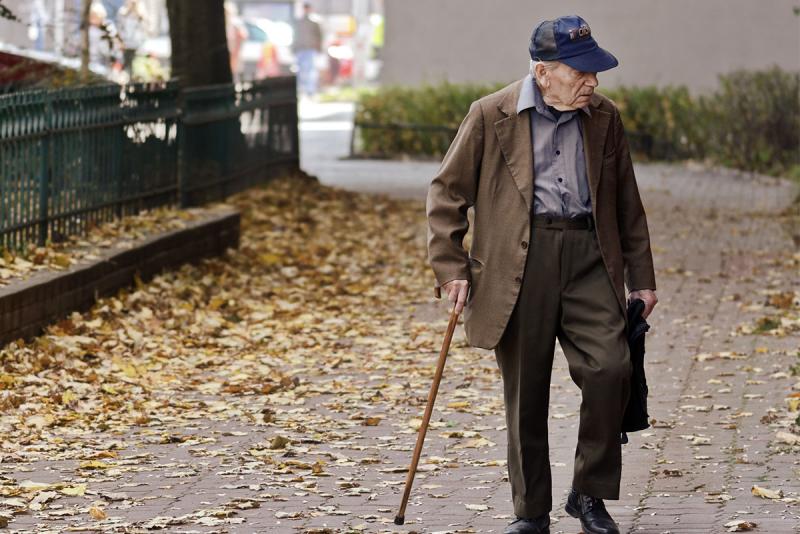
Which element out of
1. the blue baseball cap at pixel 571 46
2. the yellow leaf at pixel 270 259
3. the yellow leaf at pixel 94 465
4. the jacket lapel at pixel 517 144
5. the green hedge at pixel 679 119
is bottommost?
the yellow leaf at pixel 270 259

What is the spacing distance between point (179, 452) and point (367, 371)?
7.33ft

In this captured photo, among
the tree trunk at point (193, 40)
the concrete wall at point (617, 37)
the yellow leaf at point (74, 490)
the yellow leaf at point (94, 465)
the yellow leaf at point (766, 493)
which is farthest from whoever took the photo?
the concrete wall at point (617, 37)

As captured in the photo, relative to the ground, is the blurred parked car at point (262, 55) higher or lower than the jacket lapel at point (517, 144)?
lower

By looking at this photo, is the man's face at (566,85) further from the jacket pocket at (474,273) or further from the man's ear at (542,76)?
the jacket pocket at (474,273)

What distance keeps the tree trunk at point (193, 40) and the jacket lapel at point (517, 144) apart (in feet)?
35.5

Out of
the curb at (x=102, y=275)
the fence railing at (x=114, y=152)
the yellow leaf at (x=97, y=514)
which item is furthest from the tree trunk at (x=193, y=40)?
the yellow leaf at (x=97, y=514)

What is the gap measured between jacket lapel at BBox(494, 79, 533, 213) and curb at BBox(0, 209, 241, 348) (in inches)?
162

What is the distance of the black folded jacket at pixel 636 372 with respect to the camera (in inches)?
221

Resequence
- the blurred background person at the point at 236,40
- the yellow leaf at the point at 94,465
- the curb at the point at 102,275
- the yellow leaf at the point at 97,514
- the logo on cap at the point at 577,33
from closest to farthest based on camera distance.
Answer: the logo on cap at the point at 577,33
the yellow leaf at the point at 97,514
the yellow leaf at the point at 94,465
the curb at the point at 102,275
the blurred background person at the point at 236,40

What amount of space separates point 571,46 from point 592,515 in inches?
63.6

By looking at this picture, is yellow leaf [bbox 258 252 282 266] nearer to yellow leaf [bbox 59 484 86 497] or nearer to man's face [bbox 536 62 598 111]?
yellow leaf [bbox 59 484 86 497]

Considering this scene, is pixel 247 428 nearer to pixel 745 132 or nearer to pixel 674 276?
pixel 674 276

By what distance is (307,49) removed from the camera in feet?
163

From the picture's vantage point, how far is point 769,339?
1002 centimetres
